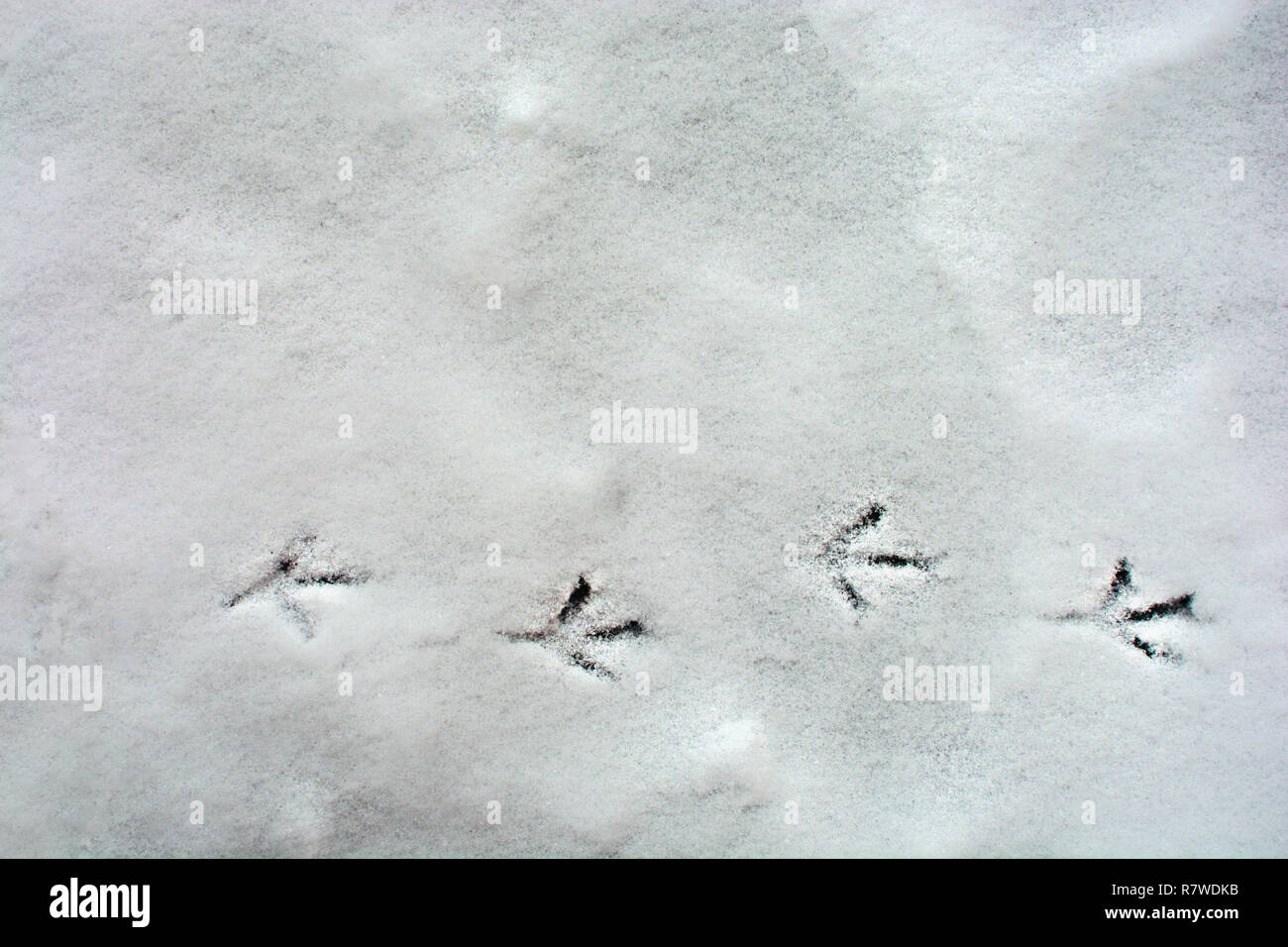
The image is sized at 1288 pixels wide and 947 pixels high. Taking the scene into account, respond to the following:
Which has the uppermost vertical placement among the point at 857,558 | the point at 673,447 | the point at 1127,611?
the point at 673,447

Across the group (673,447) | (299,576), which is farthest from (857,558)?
(299,576)

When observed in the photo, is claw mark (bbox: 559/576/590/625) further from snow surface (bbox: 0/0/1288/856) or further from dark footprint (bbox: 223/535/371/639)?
dark footprint (bbox: 223/535/371/639)

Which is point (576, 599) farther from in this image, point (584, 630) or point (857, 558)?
point (857, 558)

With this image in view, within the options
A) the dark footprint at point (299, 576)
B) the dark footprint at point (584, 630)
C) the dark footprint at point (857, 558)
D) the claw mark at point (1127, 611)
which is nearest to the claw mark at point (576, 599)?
the dark footprint at point (584, 630)

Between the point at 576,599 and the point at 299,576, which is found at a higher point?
the point at 299,576

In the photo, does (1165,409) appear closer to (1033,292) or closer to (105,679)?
(1033,292)
